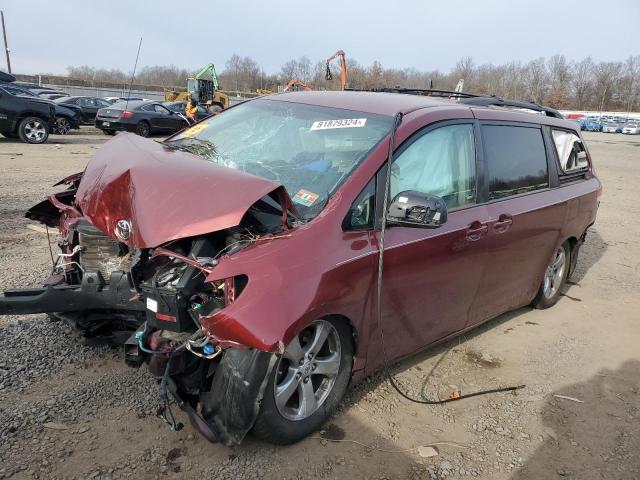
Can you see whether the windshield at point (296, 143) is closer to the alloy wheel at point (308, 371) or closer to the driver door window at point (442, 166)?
the driver door window at point (442, 166)

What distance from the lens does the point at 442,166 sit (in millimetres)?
3494

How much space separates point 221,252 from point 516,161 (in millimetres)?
2677

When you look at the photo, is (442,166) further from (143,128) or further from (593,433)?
(143,128)

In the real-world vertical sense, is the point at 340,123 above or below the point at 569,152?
above

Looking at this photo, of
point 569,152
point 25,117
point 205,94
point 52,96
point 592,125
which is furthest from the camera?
point 592,125

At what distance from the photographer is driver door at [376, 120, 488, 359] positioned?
3.10m

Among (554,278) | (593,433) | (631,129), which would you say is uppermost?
(631,129)

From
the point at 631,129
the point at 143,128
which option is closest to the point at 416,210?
the point at 143,128

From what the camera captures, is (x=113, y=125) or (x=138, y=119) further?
(x=138, y=119)

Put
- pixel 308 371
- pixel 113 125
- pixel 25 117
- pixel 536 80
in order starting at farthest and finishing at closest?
pixel 536 80 → pixel 113 125 → pixel 25 117 → pixel 308 371

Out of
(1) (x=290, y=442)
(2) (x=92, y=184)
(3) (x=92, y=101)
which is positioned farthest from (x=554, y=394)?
(3) (x=92, y=101)

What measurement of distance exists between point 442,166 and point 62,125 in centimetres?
1720

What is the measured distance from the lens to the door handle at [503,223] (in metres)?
3.76

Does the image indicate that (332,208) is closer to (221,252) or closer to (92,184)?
(221,252)
